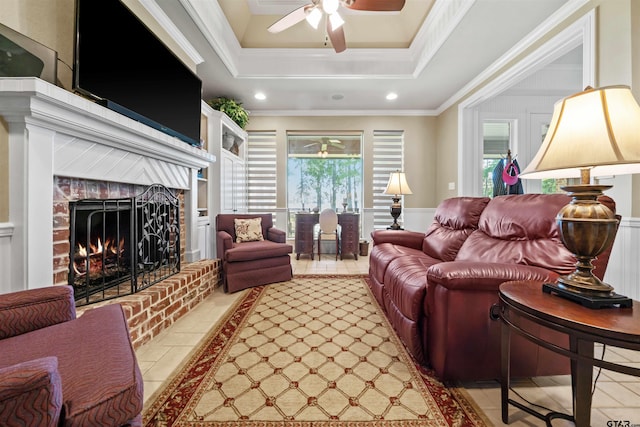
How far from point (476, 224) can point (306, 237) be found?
2757 millimetres

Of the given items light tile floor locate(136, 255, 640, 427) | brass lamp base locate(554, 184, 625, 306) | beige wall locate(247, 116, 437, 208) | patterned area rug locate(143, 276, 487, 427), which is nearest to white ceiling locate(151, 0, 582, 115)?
beige wall locate(247, 116, 437, 208)

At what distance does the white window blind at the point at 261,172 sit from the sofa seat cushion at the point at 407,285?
3.39 m

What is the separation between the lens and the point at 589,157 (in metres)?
0.89

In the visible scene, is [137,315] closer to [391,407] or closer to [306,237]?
[391,407]

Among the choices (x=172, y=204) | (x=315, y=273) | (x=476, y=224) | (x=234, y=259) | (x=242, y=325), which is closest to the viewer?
(x=242, y=325)

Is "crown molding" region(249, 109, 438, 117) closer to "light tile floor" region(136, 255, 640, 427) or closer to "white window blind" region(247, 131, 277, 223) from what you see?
"white window blind" region(247, 131, 277, 223)

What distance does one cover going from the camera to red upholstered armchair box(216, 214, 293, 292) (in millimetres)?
2768

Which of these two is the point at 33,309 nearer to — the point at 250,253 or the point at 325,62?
the point at 250,253

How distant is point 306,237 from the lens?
178 inches

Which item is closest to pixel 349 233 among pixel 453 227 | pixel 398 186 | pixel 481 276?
pixel 398 186

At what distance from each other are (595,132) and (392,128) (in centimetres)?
429

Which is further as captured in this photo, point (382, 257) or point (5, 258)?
point (382, 257)

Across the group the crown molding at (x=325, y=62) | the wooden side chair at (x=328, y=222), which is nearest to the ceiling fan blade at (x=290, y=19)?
the crown molding at (x=325, y=62)

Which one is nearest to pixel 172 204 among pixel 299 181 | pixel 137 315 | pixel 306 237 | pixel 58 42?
pixel 137 315
